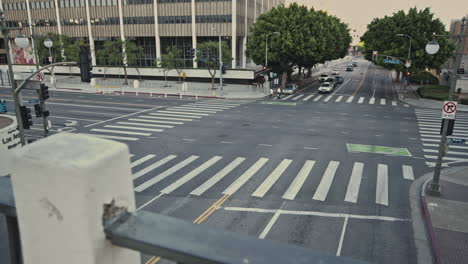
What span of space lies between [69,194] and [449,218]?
1627cm

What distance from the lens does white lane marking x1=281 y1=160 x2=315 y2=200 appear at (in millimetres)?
15953

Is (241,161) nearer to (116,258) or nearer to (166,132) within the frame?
(166,132)

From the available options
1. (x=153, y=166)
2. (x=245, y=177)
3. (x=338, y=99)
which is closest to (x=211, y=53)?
(x=338, y=99)

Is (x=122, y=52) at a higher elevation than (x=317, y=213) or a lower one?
higher

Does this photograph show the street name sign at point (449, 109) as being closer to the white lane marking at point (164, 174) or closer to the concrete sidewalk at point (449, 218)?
the concrete sidewalk at point (449, 218)

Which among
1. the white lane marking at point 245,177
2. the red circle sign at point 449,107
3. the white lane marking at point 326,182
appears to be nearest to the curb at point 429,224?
the red circle sign at point 449,107

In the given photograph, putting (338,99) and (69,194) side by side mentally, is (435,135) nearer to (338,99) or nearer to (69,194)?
(338,99)

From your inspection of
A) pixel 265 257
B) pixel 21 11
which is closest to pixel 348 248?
pixel 265 257

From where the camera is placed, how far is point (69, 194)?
4.38 feet

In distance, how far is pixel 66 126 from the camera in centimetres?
2995

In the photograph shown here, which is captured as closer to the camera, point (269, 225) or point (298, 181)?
point (269, 225)

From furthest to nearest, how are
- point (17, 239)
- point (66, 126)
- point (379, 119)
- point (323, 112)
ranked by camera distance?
1. point (323, 112)
2. point (379, 119)
3. point (66, 126)
4. point (17, 239)

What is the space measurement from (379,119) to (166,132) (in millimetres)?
20957

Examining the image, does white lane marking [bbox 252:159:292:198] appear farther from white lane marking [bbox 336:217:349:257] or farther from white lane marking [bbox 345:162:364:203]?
white lane marking [bbox 336:217:349:257]
